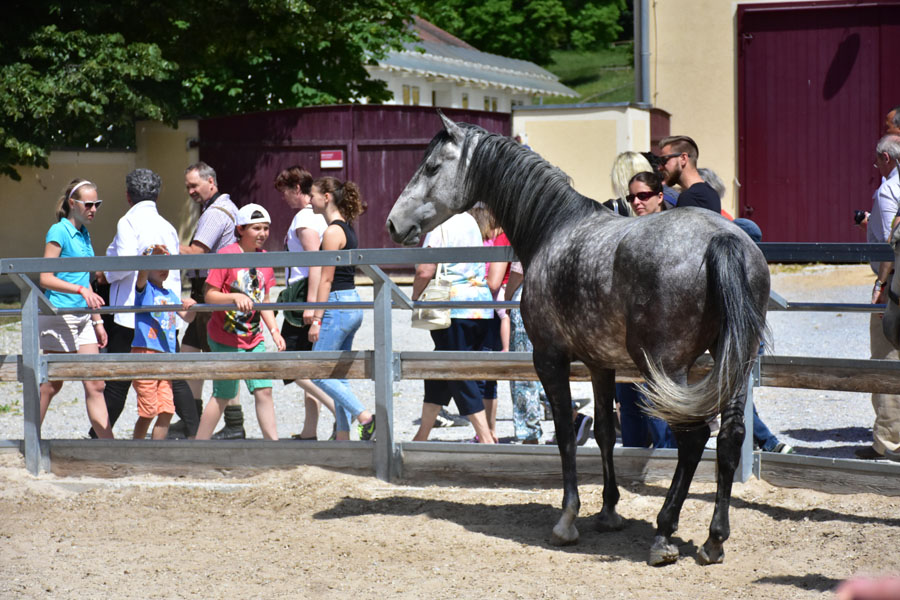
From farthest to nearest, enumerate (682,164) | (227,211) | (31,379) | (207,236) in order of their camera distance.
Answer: (227,211)
(207,236)
(31,379)
(682,164)

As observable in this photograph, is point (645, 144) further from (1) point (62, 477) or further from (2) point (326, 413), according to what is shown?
(1) point (62, 477)

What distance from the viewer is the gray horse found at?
4.20 meters

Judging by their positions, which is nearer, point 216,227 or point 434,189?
point 434,189

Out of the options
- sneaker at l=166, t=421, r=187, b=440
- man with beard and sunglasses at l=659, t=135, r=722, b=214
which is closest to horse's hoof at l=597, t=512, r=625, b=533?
man with beard and sunglasses at l=659, t=135, r=722, b=214

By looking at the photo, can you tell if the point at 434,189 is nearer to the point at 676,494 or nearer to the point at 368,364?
the point at 368,364

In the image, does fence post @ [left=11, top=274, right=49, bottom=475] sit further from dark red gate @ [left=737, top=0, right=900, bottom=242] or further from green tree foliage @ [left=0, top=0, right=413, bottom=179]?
dark red gate @ [left=737, top=0, right=900, bottom=242]

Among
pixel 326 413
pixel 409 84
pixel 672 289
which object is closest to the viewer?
pixel 672 289

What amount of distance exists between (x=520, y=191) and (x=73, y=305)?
3133mm

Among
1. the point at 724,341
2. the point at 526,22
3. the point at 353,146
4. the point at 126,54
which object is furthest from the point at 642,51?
the point at 526,22

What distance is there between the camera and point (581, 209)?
4938 millimetres

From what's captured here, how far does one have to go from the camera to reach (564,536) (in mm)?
4781

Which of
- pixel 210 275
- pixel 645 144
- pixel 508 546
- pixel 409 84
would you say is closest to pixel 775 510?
pixel 508 546

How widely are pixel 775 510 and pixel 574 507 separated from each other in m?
0.97

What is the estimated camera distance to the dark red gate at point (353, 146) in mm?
16547
